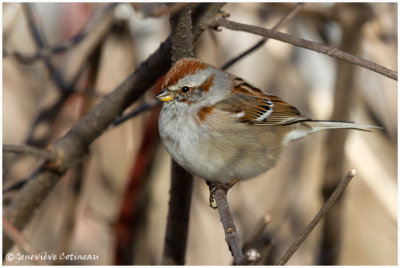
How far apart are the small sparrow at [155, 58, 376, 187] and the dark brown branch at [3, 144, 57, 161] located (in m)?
0.46

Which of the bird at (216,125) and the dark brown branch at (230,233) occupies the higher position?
the bird at (216,125)

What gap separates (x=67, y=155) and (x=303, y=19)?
168 cm

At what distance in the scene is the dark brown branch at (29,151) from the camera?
1.55m

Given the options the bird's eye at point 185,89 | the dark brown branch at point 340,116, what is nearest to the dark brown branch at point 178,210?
the bird's eye at point 185,89

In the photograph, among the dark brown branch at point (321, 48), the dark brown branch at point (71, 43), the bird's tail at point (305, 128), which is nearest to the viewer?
the dark brown branch at point (321, 48)

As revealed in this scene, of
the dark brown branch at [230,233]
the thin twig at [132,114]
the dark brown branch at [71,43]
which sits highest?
the dark brown branch at [71,43]

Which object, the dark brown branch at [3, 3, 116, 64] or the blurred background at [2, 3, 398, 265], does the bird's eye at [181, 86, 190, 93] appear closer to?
the blurred background at [2, 3, 398, 265]

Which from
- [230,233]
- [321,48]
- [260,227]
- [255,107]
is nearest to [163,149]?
[255,107]

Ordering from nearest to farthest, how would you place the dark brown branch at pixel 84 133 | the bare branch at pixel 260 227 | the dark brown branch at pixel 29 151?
the dark brown branch at pixel 29 151 → the bare branch at pixel 260 227 → the dark brown branch at pixel 84 133

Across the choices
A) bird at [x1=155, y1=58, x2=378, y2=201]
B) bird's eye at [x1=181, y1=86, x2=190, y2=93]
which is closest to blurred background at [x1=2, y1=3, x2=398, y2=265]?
bird at [x1=155, y1=58, x2=378, y2=201]

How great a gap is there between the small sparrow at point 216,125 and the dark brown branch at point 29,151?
46cm

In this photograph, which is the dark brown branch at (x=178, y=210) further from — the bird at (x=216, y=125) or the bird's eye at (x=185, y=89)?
the bird's eye at (x=185, y=89)

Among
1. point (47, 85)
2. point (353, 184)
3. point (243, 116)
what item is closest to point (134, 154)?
point (47, 85)

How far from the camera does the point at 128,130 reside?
3.13 metres
